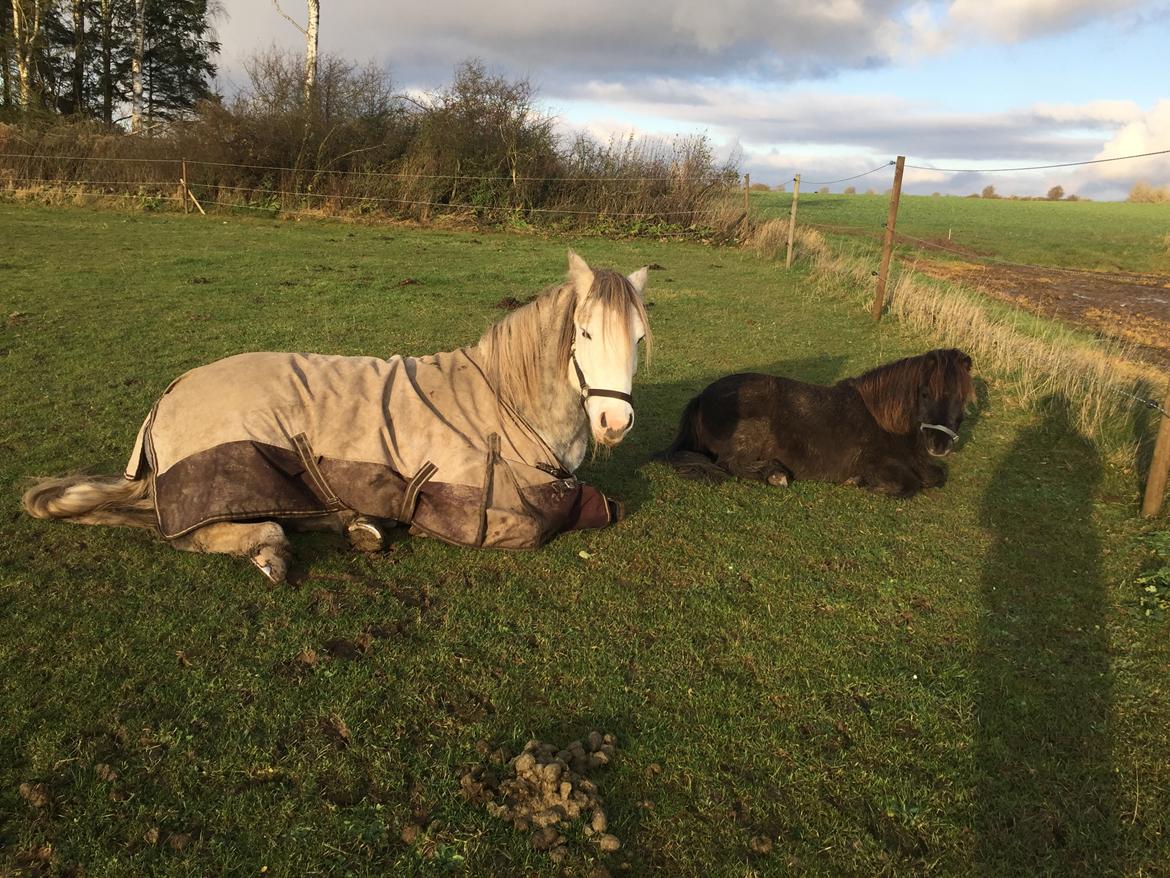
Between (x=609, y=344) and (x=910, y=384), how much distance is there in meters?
3.11

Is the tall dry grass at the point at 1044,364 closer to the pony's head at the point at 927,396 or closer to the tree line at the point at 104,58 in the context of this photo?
the pony's head at the point at 927,396

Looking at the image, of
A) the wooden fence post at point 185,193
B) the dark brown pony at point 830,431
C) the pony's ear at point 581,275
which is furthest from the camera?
the wooden fence post at point 185,193

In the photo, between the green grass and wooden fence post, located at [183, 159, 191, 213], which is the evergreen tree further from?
the green grass

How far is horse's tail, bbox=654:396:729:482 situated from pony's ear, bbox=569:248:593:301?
2274 mm

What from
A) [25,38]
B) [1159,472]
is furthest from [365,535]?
[25,38]

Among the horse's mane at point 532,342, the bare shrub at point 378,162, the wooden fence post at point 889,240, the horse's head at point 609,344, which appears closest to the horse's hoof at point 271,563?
the horse's mane at point 532,342

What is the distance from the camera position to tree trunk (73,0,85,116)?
29.2 m

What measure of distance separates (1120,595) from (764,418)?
2.67 m

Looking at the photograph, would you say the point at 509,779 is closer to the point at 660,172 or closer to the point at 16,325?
the point at 16,325

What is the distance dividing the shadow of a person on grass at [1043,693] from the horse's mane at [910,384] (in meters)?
1.01

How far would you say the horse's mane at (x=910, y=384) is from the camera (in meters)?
5.57

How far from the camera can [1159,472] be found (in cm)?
534

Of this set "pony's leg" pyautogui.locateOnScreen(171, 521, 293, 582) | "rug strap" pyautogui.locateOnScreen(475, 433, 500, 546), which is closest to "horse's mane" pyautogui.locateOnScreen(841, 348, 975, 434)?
"rug strap" pyautogui.locateOnScreen(475, 433, 500, 546)

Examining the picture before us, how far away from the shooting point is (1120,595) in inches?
172
